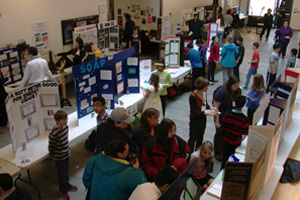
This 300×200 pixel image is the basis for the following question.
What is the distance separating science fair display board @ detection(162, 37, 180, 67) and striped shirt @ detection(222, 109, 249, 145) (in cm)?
389

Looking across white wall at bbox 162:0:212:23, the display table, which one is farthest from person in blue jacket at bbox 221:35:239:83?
the display table

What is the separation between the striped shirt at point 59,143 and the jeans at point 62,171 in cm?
10

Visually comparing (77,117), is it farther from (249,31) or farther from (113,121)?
(249,31)

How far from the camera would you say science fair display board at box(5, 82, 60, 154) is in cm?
382

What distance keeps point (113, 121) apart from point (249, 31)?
14965 mm

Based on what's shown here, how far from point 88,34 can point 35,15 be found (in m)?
1.62

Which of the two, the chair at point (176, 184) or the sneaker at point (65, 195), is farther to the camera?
the sneaker at point (65, 195)

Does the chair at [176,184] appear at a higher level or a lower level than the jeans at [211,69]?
higher

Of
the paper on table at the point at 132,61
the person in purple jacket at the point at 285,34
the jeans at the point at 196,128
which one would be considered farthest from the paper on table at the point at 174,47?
the person in purple jacket at the point at 285,34

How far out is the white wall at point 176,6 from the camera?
1185 cm

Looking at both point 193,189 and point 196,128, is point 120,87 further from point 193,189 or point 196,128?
point 193,189

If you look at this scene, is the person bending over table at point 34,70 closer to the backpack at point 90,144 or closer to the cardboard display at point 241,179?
the backpack at point 90,144

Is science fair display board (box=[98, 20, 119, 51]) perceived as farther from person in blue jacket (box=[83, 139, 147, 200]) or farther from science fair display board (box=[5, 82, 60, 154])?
person in blue jacket (box=[83, 139, 147, 200])

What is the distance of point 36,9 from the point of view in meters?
7.16
